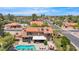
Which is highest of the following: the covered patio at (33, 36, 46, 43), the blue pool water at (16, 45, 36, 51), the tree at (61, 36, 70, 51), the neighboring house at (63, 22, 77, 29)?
the neighboring house at (63, 22, 77, 29)

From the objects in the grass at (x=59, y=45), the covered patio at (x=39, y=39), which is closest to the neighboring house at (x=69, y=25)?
the grass at (x=59, y=45)

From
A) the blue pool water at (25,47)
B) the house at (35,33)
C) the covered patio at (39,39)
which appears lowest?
the blue pool water at (25,47)

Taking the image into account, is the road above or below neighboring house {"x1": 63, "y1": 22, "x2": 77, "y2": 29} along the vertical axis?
below

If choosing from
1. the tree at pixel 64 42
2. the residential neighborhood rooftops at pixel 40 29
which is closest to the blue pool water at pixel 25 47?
the residential neighborhood rooftops at pixel 40 29

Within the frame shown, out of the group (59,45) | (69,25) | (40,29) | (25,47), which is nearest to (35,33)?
(40,29)

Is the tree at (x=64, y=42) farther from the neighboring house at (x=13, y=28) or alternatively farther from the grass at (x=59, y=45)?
the neighboring house at (x=13, y=28)

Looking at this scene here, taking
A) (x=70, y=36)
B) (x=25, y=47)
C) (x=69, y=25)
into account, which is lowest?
(x=25, y=47)

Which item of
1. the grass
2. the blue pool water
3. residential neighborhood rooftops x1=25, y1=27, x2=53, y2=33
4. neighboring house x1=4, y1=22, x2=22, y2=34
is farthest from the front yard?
neighboring house x1=4, y1=22, x2=22, y2=34

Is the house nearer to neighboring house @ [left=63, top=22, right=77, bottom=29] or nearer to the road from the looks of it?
the road

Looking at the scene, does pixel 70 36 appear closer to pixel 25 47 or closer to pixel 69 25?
pixel 69 25

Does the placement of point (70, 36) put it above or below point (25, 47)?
above

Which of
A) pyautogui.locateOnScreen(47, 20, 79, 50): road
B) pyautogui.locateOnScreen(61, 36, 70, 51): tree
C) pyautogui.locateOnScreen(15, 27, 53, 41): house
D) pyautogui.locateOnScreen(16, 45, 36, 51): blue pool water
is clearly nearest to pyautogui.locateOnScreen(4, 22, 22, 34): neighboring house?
pyautogui.locateOnScreen(15, 27, 53, 41): house

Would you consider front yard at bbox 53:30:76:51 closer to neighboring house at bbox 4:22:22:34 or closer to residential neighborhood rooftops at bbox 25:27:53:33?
residential neighborhood rooftops at bbox 25:27:53:33

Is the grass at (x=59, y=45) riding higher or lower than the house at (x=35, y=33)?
lower
